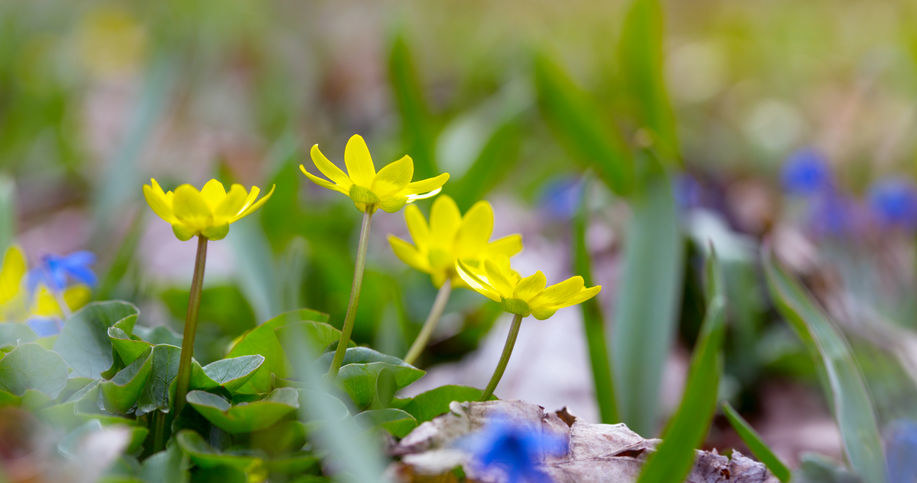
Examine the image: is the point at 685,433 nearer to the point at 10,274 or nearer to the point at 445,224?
the point at 445,224

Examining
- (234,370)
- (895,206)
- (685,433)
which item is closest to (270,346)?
(234,370)

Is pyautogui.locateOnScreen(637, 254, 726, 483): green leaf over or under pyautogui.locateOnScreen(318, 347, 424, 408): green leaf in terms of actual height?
under

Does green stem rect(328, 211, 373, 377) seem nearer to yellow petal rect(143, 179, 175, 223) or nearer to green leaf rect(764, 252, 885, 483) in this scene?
yellow petal rect(143, 179, 175, 223)

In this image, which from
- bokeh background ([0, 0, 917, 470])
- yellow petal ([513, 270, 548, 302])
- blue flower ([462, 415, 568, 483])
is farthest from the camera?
bokeh background ([0, 0, 917, 470])

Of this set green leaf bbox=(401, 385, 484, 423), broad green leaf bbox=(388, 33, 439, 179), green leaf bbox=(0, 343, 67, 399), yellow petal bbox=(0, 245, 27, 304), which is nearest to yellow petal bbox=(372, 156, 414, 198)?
A: green leaf bbox=(401, 385, 484, 423)

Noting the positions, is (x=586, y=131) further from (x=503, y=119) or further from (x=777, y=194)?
(x=777, y=194)

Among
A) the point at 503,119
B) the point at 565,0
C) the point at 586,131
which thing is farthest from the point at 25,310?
the point at 565,0

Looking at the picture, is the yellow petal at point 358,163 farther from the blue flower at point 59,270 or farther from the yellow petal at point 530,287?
the blue flower at point 59,270
